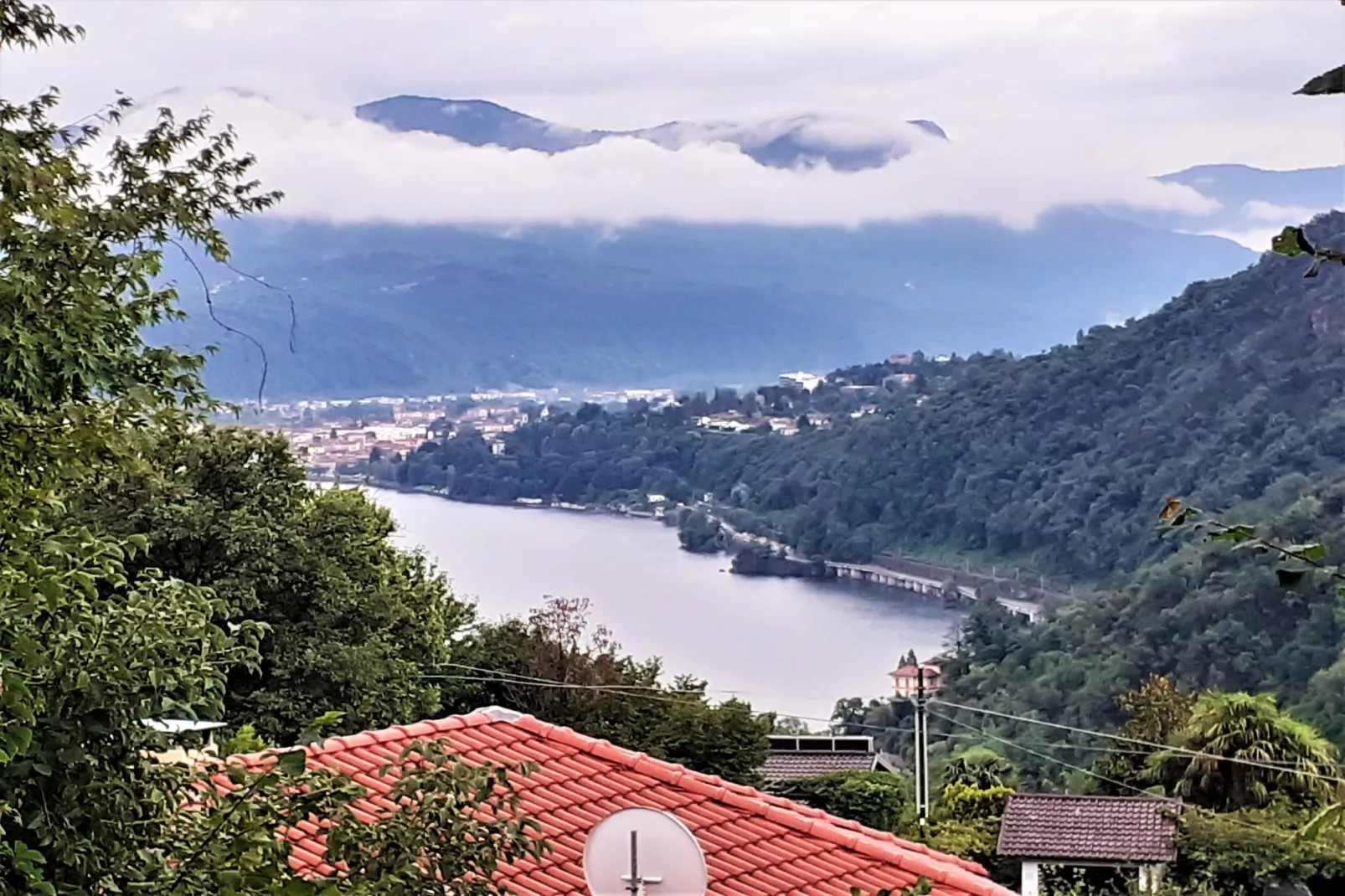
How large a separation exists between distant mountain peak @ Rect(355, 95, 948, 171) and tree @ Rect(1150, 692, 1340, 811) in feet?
342

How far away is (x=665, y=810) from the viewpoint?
5113 mm

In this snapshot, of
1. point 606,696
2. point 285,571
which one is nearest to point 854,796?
point 606,696

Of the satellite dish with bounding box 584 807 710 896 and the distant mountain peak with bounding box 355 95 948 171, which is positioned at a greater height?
the distant mountain peak with bounding box 355 95 948 171

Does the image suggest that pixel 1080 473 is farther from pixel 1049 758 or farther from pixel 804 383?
Answer: pixel 804 383

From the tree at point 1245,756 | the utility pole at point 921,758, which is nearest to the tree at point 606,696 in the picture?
the utility pole at point 921,758

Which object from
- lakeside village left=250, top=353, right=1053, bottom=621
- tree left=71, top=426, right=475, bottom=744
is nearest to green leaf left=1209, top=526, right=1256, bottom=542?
tree left=71, top=426, right=475, bottom=744

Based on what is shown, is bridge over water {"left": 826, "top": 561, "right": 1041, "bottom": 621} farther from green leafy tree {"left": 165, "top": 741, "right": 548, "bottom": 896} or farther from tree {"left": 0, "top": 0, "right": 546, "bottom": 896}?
tree {"left": 0, "top": 0, "right": 546, "bottom": 896}

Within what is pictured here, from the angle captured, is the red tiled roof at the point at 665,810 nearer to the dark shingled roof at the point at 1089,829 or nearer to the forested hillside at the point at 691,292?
the dark shingled roof at the point at 1089,829

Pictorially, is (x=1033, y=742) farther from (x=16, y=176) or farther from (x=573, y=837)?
→ (x=16, y=176)

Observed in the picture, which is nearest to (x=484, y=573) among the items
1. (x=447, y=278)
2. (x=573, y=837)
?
(x=573, y=837)

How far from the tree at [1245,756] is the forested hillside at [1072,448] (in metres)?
9.89

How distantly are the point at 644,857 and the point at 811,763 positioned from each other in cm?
1828

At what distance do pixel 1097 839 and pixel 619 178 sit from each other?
376 ft

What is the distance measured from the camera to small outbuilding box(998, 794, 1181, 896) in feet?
A: 49.4
